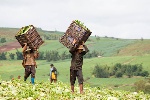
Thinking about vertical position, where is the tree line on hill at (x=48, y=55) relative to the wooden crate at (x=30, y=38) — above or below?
below

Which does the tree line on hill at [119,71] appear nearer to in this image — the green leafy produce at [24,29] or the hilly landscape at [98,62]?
the hilly landscape at [98,62]

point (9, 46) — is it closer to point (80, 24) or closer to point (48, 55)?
point (48, 55)

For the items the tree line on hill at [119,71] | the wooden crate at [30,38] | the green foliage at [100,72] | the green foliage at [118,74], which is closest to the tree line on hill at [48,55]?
the green foliage at [100,72]

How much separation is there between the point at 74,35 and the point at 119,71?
120376 millimetres

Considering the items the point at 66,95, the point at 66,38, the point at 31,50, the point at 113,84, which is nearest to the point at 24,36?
the point at 31,50

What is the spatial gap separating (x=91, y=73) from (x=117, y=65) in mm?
9956

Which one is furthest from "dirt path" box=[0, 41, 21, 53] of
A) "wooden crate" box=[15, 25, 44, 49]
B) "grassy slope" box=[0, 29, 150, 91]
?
"wooden crate" box=[15, 25, 44, 49]

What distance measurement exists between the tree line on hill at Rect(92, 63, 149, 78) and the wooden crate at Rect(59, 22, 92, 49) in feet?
376

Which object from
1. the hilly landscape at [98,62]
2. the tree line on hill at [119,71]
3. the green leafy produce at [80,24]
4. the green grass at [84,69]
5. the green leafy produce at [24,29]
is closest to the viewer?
the green leafy produce at [80,24]

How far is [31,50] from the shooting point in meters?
23.0

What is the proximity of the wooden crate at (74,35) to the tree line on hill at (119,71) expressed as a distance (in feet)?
376

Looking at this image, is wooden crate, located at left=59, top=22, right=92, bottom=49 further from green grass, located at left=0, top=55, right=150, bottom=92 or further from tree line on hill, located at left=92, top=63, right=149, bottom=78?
tree line on hill, located at left=92, top=63, right=149, bottom=78

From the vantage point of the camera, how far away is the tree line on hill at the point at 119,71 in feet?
443

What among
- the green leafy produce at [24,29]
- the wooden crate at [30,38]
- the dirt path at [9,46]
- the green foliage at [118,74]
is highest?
the green leafy produce at [24,29]
